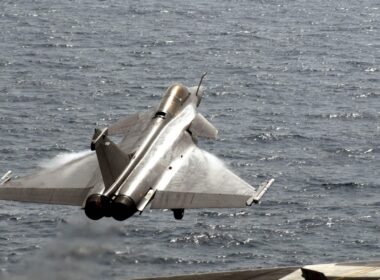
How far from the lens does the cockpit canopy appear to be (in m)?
105

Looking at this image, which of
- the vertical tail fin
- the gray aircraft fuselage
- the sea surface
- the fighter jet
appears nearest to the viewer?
the gray aircraft fuselage

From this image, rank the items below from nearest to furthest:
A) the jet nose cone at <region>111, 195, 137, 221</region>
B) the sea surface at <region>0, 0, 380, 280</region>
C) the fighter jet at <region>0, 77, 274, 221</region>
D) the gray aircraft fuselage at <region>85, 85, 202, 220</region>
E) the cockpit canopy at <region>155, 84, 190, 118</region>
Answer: the jet nose cone at <region>111, 195, 137, 221</region>, the gray aircraft fuselage at <region>85, 85, 202, 220</region>, the fighter jet at <region>0, 77, 274, 221</region>, the cockpit canopy at <region>155, 84, 190, 118</region>, the sea surface at <region>0, 0, 380, 280</region>

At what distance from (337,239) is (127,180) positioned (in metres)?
57.4

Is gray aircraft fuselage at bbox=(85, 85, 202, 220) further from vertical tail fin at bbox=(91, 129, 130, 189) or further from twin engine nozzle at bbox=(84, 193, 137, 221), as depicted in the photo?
vertical tail fin at bbox=(91, 129, 130, 189)

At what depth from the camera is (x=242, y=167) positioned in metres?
164

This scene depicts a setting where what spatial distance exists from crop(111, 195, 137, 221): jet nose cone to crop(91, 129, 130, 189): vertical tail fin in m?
1.87

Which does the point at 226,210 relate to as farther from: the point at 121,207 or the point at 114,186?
the point at 121,207

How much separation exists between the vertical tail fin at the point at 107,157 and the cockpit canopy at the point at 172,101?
1244 centimetres

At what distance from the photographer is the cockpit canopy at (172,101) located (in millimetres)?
105188

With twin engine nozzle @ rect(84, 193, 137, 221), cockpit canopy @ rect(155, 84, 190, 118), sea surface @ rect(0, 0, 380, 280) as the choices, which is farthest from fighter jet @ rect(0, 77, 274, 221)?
sea surface @ rect(0, 0, 380, 280)

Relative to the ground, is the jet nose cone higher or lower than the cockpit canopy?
lower

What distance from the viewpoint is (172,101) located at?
107562 mm

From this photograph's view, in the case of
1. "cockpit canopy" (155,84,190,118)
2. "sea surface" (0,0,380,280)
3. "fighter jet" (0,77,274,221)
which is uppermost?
"cockpit canopy" (155,84,190,118)

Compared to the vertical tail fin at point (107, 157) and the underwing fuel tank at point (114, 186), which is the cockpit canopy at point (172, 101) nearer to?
the underwing fuel tank at point (114, 186)
